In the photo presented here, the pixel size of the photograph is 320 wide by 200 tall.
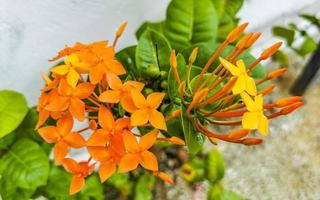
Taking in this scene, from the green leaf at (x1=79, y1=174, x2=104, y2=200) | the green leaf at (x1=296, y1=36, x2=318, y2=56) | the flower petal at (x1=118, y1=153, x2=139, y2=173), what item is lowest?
the green leaf at (x1=296, y1=36, x2=318, y2=56)

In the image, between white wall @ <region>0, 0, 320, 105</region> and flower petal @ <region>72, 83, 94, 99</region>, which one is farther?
white wall @ <region>0, 0, 320, 105</region>

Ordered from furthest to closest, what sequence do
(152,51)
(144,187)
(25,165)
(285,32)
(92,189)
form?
(285,32) → (144,187) → (92,189) → (25,165) → (152,51)

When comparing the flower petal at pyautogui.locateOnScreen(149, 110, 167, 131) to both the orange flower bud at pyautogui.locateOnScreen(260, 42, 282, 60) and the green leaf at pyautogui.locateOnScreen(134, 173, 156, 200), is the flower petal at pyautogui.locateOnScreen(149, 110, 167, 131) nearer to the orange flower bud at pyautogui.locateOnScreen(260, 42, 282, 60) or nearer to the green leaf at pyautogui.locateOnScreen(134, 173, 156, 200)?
the orange flower bud at pyautogui.locateOnScreen(260, 42, 282, 60)

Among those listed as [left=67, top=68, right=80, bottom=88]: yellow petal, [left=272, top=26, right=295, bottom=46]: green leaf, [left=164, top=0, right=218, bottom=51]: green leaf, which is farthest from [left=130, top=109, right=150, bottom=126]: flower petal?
[left=272, top=26, right=295, bottom=46]: green leaf

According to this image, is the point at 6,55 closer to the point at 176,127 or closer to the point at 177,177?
the point at 176,127

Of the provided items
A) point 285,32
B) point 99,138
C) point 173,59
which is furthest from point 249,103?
point 285,32

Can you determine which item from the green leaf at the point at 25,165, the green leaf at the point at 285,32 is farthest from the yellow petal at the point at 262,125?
the green leaf at the point at 285,32

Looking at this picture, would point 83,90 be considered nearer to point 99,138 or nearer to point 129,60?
point 99,138

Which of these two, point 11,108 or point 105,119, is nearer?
point 105,119
